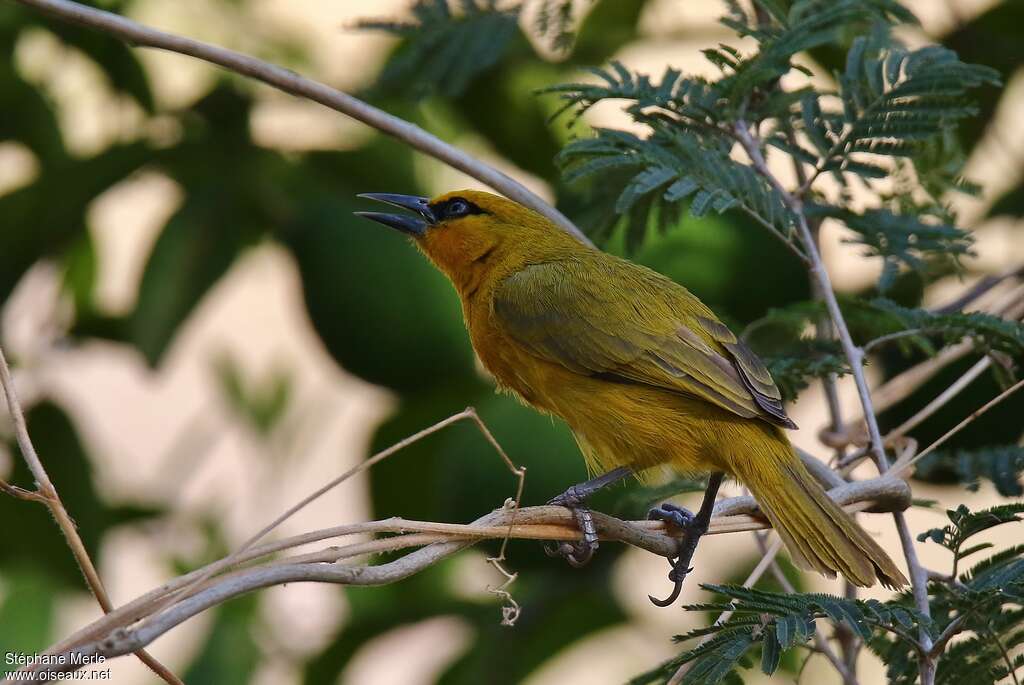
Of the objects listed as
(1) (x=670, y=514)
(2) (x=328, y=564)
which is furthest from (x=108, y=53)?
(2) (x=328, y=564)

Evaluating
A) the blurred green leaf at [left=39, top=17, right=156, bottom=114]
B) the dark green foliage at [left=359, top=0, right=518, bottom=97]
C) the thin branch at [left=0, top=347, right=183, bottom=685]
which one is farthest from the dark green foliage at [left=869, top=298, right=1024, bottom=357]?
the blurred green leaf at [left=39, top=17, right=156, bottom=114]

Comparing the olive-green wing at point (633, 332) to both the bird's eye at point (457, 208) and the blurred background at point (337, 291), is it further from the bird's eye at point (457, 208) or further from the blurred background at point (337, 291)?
the bird's eye at point (457, 208)

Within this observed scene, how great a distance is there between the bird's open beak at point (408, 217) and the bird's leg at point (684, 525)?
34.2 inches

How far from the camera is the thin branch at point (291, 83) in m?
1.72

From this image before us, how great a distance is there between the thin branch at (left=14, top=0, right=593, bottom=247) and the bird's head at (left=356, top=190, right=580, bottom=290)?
647mm

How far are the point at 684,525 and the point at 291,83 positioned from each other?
0.77 metres

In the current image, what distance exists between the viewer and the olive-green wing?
78.4 inches

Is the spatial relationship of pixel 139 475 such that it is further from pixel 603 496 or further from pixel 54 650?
pixel 54 650

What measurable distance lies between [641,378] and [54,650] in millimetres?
1189

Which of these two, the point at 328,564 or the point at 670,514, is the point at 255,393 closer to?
the point at 670,514

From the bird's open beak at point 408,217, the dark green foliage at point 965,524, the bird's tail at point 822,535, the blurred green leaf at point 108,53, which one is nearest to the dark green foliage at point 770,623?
the dark green foliage at point 965,524

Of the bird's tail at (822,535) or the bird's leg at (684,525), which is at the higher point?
the bird's tail at (822,535)

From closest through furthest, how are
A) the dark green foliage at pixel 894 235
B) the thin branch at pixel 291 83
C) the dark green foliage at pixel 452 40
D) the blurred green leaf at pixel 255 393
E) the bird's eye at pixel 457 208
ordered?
the thin branch at pixel 291 83 < the dark green foliage at pixel 894 235 < the dark green foliage at pixel 452 40 < the bird's eye at pixel 457 208 < the blurred green leaf at pixel 255 393

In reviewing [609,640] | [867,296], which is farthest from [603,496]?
[867,296]
